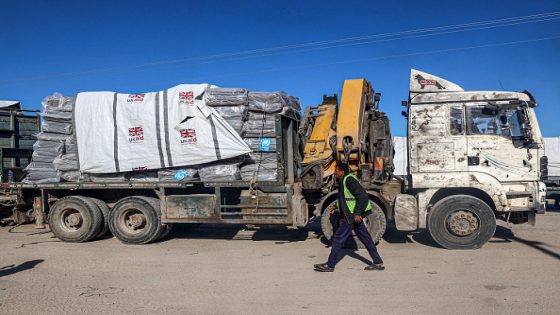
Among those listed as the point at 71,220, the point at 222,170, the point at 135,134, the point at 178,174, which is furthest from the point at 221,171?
the point at 71,220

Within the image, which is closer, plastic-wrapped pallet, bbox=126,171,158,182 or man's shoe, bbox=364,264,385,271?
man's shoe, bbox=364,264,385,271

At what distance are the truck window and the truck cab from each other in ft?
0.05

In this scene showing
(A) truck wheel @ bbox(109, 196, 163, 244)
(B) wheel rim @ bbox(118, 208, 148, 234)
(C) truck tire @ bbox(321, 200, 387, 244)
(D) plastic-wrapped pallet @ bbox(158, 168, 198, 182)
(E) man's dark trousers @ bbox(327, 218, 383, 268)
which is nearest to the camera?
(E) man's dark trousers @ bbox(327, 218, 383, 268)

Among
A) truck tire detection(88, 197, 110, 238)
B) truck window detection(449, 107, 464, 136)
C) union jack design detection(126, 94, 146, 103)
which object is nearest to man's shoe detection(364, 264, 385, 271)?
truck window detection(449, 107, 464, 136)

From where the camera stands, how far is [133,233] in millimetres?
8672

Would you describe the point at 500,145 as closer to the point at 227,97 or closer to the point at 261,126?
the point at 261,126

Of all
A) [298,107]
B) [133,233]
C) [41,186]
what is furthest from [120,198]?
[298,107]

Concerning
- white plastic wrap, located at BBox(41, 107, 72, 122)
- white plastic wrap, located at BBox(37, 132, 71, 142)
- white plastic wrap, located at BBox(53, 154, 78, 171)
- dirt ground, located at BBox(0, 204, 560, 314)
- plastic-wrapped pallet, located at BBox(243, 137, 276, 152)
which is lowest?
dirt ground, located at BBox(0, 204, 560, 314)

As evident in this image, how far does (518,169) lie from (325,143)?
333cm

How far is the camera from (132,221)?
8.77 metres

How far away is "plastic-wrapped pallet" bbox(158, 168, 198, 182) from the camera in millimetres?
8344

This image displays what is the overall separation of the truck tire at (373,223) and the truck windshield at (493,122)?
81.9 inches

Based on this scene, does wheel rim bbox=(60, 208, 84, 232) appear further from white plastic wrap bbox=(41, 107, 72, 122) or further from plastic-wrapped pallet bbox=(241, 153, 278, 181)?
plastic-wrapped pallet bbox=(241, 153, 278, 181)

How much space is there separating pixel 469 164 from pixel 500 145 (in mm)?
594
